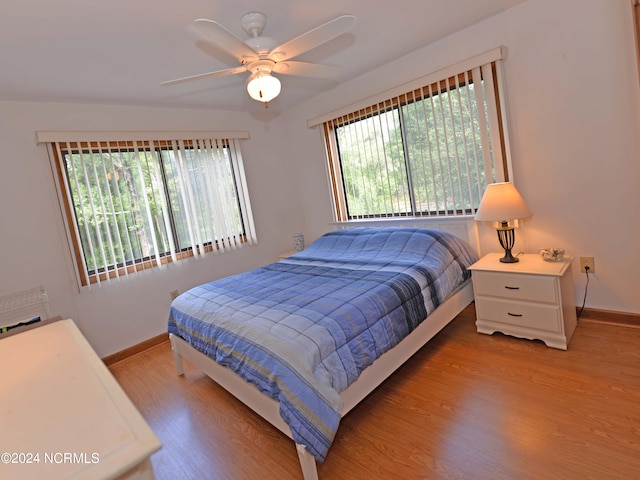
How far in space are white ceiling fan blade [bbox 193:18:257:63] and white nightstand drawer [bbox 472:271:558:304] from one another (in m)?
2.05

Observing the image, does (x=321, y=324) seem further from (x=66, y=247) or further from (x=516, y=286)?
(x=66, y=247)

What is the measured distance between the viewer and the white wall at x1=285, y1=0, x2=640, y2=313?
215 cm

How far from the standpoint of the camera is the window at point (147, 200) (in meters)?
2.89

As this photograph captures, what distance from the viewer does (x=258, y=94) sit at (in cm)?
193

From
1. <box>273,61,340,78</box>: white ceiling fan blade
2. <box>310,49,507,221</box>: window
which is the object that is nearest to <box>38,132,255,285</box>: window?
<box>310,49,507,221</box>: window

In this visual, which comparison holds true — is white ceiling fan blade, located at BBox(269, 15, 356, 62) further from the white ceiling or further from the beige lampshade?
the beige lampshade

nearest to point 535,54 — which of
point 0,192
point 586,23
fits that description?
point 586,23

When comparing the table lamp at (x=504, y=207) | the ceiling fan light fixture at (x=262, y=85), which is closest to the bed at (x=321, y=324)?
the table lamp at (x=504, y=207)

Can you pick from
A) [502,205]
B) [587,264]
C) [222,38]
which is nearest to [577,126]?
[502,205]

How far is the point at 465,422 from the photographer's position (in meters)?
1.71

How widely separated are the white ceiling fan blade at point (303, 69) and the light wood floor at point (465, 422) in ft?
6.46

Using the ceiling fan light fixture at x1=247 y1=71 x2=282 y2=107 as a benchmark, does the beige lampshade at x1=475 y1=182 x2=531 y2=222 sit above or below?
below

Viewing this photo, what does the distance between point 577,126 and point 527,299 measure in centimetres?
121

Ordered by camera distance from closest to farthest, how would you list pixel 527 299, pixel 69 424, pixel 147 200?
pixel 69 424 < pixel 527 299 < pixel 147 200
